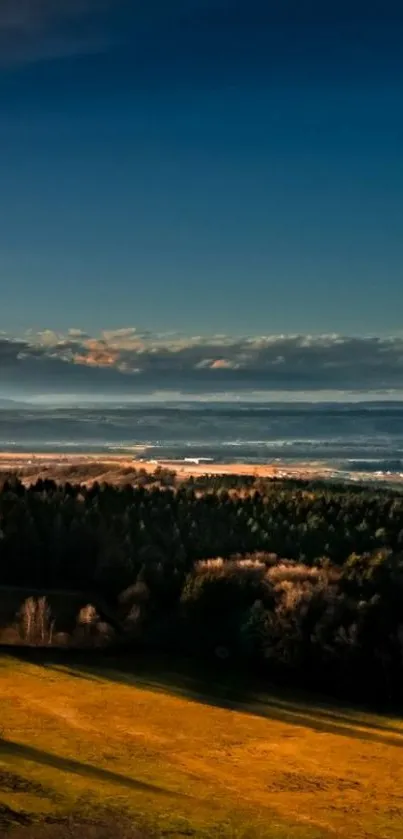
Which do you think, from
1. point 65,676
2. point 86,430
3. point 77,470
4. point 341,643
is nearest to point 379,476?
point 77,470

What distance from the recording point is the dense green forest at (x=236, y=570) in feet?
164

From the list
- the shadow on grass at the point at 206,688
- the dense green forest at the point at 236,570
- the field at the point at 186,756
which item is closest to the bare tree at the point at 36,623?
the dense green forest at the point at 236,570

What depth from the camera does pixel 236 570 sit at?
58.7 m

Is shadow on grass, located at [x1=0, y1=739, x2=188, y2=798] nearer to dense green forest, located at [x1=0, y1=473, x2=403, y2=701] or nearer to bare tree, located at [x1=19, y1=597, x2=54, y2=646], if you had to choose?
dense green forest, located at [x1=0, y1=473, x2=403, y2=701]

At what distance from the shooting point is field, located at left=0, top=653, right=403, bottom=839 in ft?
81.3

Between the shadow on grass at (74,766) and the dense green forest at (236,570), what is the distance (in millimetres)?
20977

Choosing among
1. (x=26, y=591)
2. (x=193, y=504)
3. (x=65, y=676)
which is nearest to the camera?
(x=65, y=676)

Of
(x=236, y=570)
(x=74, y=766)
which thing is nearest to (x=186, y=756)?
(x=74, y=766)

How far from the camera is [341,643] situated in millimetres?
50031

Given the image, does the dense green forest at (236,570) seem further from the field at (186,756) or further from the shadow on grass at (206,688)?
the field at (186,756)

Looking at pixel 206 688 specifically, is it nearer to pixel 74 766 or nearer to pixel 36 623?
pixel 36 623

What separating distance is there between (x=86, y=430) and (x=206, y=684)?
134810 millimetres

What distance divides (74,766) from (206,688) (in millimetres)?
17354

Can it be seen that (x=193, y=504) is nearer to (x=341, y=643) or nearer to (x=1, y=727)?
(x=341, y=643)
